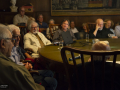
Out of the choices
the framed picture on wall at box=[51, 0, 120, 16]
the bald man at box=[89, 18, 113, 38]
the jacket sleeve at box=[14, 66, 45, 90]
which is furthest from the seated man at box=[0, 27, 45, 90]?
the framed picture on wall at box=[51, 0, 120, 16]

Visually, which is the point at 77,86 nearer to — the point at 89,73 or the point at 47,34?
the point at 89,73

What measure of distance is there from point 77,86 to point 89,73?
0.15m

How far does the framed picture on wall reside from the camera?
245 inches

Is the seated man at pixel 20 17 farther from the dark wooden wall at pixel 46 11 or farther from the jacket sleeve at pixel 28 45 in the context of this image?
the jacket sleeve at pixel 28 45

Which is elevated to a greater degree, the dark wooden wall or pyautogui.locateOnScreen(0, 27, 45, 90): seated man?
the dark wooden wall

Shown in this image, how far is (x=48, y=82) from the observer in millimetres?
1740

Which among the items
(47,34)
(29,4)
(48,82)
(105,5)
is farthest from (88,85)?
(105,5)

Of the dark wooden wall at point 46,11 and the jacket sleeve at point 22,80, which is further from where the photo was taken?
the dark wooden wall at point 46,11

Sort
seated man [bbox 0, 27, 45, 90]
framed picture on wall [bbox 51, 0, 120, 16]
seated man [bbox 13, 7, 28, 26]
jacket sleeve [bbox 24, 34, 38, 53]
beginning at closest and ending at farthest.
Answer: seated man [bbox 0, 27, 45, 90] → jacket sleeve [bbox 24, 34, 38, 53] → seated man [bbox 13, 7, 28, 26] → framed picture on wall [bbox 51, 0, 120, 16]

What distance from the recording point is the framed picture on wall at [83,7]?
622cm

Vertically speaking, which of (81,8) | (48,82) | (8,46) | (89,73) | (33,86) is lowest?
(48,82)

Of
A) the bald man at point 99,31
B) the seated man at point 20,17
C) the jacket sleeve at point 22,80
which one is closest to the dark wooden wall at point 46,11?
the seated man at point 20,17

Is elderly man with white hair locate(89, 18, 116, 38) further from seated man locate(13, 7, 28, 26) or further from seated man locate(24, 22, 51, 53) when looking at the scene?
seated man locate(13, 7, 28, 26)

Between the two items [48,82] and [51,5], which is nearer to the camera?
[48,82]
